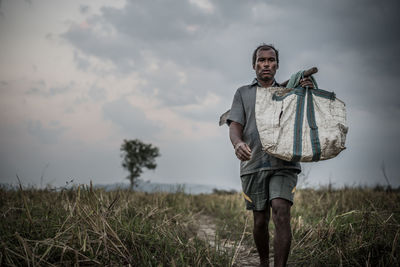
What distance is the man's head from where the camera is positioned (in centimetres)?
276

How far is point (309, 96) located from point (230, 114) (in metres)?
0.77

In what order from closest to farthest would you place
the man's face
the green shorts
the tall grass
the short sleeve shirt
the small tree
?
the tall grass
the green shorts
the short sleeve shirt
the man's face
the small tree

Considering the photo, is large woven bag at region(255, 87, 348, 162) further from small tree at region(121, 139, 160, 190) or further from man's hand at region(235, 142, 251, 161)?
small tree at region(121, 139, 160, 190)

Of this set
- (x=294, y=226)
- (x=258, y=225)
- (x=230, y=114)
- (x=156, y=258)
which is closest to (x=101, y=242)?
(x=156, y=258)

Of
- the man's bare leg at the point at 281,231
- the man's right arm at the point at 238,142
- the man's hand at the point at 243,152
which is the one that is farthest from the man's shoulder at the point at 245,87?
the man's bare leg at the point at 281,231

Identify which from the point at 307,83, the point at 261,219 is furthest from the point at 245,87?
the point at 261,219

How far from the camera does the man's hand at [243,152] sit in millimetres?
2209

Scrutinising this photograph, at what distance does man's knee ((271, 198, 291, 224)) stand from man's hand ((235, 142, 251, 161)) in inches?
19.4

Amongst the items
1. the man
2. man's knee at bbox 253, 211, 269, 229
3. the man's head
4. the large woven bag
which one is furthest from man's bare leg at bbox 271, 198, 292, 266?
the man's head

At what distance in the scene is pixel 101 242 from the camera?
80.4 inches

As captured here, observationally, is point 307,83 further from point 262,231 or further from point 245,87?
point 262,231

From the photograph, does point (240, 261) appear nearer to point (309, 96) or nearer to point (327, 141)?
point (327, 141)

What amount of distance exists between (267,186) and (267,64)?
121cm

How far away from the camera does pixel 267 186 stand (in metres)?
2.55
